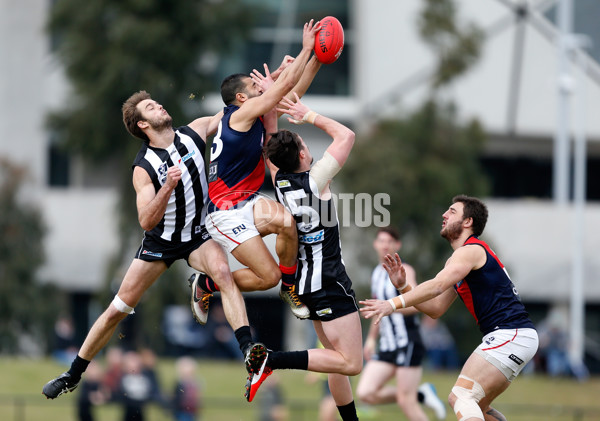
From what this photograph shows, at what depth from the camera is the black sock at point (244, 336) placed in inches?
315

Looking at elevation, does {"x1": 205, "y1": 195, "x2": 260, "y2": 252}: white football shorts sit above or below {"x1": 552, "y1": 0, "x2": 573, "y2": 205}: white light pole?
below

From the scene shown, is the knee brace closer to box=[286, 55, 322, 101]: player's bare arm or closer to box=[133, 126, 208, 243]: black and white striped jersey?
box=[133, 126, 208, 243]: black and white striped jersey

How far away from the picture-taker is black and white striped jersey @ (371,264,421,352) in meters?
10.9

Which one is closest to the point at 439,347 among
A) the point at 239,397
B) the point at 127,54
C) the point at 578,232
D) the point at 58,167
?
the point at 578,232

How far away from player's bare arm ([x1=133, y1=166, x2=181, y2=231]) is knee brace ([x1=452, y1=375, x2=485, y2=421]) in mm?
3068

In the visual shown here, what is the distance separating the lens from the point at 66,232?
27.3 metres

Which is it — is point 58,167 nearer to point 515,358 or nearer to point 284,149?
point 284,149

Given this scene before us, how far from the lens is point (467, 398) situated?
25.2 feet

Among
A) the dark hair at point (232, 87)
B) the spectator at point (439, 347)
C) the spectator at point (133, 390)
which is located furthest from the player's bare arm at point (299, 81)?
the spectator at point (439, 347)

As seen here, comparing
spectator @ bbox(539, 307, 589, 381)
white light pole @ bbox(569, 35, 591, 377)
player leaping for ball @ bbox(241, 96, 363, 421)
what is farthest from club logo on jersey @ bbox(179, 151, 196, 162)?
white light pole @ bbox(569, 35, 591, 377)

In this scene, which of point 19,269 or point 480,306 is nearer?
point 480,306

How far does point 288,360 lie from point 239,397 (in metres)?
9.34

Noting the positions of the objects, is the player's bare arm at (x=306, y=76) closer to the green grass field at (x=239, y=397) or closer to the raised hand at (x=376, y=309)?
the raised hand at (x=376, y=309)

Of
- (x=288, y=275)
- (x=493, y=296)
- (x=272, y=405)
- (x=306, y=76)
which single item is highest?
(x=306, y=76)
